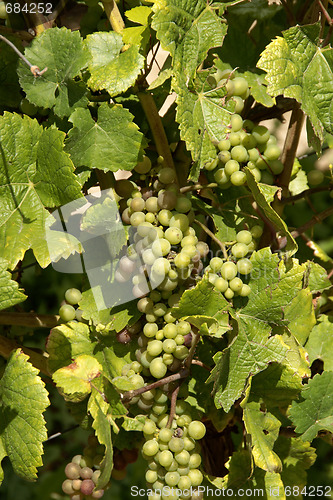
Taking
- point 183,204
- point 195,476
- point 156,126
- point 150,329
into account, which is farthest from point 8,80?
point 195,476

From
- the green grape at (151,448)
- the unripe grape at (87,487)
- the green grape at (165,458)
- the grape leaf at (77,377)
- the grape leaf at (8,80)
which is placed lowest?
the unripe grape at (87,487)

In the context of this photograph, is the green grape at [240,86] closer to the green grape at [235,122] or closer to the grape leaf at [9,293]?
the green grape at [235,122]

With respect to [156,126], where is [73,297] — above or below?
below

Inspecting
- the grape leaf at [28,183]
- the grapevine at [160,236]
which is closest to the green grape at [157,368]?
the grapevine at [160,236]

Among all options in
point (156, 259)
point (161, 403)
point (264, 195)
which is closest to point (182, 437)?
point (161, 403)

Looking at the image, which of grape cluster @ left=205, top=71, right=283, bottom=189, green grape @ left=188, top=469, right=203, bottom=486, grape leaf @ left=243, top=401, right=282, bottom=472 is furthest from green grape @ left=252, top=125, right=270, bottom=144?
green grape @ left=188, top=469, right=203, bottom=486

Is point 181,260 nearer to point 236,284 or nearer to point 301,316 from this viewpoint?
point 236,284

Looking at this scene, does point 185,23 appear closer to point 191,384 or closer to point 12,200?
point 12,200
